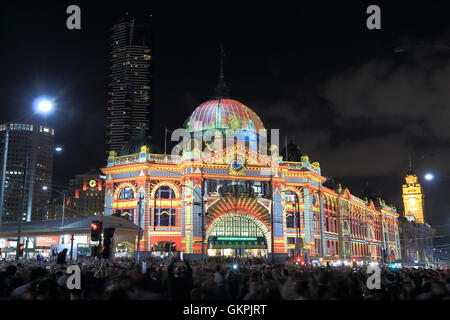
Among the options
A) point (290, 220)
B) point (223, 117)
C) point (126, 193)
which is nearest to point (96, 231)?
point (126, 193)

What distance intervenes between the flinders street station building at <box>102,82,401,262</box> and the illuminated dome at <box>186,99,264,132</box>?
3.05 ft

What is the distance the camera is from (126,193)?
72125mm

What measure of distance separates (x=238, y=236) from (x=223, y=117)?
22604 millimetres

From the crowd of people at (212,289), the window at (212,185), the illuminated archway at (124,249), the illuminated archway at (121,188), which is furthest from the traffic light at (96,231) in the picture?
the illuminated archway at (121,188)

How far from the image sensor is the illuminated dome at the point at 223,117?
3211 inches

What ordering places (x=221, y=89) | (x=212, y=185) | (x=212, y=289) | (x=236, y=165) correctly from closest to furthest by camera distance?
(x=212, y=289) < (x=212, y=185) < (x=236, y=165) < (x=221, y=89)

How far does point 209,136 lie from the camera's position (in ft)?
263

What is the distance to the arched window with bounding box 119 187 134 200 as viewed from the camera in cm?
7149

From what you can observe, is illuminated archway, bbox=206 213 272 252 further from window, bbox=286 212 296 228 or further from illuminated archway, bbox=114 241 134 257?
illuminated archway, bbox=114 241 134 257

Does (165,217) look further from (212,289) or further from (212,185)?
(212,289)

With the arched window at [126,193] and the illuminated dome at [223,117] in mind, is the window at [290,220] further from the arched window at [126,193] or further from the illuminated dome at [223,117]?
the arched window at [126,193]
